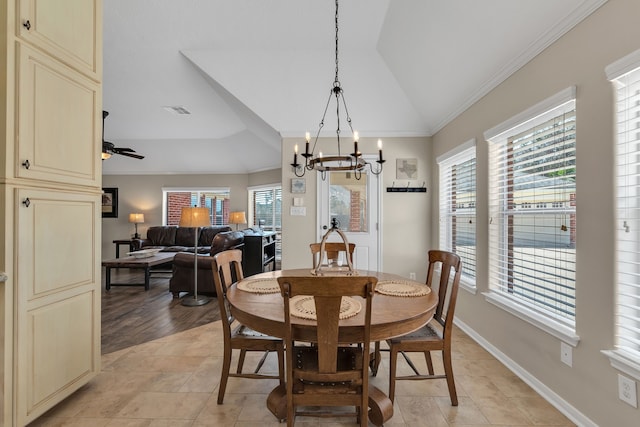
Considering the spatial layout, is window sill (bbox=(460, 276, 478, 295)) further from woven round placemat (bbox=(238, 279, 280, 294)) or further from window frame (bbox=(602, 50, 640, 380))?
woven round placemat (bbox=(238, 279, 280, 294))

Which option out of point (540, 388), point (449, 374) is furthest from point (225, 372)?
point (540, 388)

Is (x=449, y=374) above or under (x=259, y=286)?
under

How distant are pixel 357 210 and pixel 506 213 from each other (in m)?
2.03

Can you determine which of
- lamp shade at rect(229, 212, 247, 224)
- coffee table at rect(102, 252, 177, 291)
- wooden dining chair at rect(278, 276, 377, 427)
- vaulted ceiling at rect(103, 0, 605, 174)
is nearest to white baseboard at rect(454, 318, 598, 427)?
wooden dining chair at rect(278, 276, 377, 427)

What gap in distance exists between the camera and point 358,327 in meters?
1.37

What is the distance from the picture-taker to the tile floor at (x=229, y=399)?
178cm

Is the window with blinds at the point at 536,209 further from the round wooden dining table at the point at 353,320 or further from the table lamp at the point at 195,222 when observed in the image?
the table lamp at the point at 195,222

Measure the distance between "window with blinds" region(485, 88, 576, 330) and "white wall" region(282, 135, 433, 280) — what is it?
5.00 ft

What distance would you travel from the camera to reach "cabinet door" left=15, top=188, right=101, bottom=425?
1606 mm

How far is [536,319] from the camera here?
2.07 metres

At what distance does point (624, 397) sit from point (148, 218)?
8.50 meters

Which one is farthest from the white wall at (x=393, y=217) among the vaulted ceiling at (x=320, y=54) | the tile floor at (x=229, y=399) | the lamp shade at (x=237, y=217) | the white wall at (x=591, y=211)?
the lamp shade at (x=237, y=217)

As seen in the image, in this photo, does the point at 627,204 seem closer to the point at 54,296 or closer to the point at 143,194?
the point at 54,296

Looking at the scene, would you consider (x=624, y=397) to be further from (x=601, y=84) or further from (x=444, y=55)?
(x=444, y=55)
